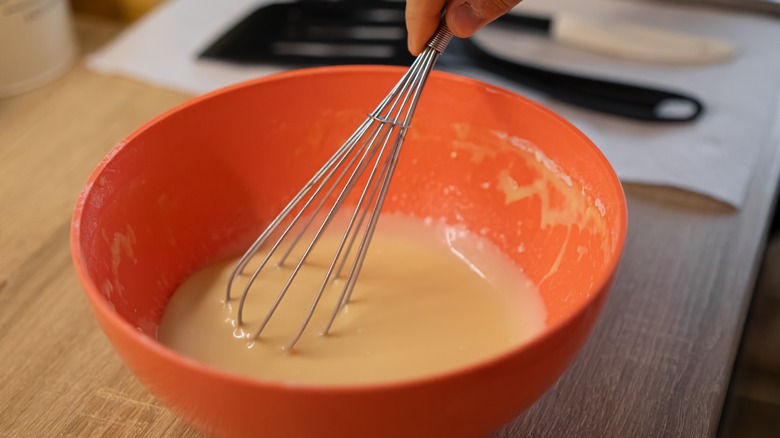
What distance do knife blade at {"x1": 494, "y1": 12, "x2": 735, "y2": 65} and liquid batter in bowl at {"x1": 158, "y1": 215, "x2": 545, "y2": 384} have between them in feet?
1.22

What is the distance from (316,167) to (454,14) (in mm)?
208

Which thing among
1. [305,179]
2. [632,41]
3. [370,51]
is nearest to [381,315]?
[305,179]

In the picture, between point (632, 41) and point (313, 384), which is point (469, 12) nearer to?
point (313, 384)

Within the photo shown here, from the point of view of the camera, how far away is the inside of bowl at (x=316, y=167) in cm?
56

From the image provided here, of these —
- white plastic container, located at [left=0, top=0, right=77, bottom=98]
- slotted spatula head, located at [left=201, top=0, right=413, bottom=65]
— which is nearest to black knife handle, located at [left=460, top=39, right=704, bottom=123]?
slotted spatula head, located at [left=201, top=0, right=413, bottom=65]

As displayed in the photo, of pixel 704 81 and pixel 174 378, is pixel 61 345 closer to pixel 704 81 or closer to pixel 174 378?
pixel 174 378

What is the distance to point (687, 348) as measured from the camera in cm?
60

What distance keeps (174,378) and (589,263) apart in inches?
11.7

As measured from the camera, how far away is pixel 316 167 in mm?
695

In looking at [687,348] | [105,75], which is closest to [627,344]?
[687,348]

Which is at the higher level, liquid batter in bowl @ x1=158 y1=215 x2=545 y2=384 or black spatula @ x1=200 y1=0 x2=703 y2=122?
black spatula @ x1=200 y1=0 x2=703 y2=122

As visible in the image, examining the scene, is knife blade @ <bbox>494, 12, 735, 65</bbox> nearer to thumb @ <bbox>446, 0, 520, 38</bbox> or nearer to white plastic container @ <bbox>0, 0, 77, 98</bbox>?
thumb @ <bbox>446, 0, 520, 38</bbox>

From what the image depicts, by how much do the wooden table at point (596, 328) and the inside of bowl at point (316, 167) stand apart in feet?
0.20

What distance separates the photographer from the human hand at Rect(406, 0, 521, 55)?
1.78 ft
